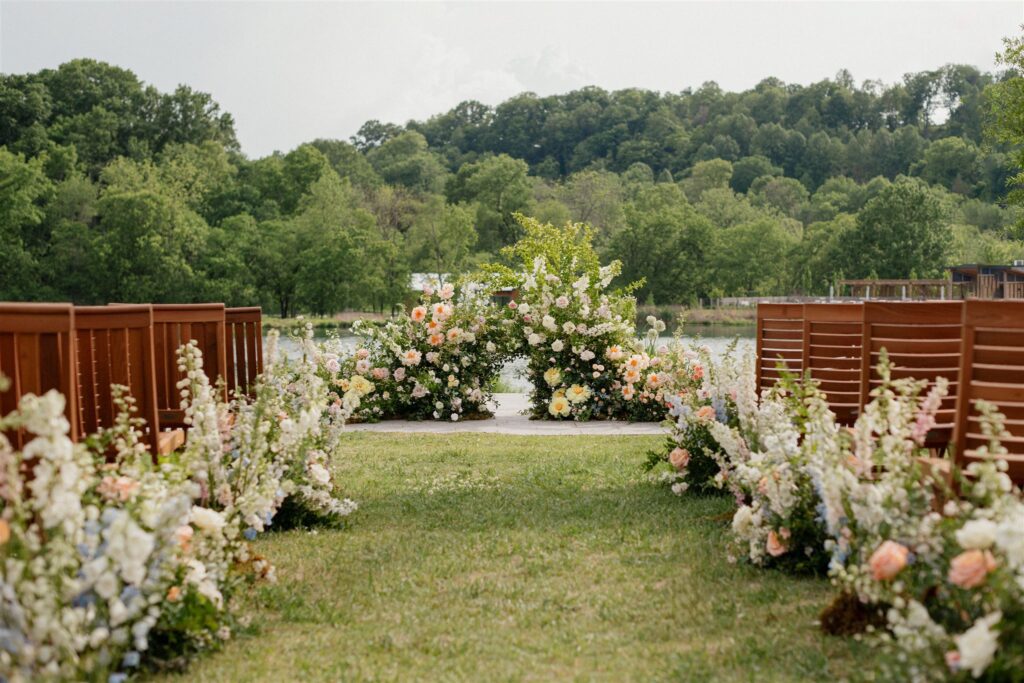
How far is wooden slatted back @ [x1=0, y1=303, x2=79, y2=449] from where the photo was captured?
354cm

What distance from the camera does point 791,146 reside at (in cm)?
7719

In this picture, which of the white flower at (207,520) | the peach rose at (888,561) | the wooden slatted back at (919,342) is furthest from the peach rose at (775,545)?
the white flower at (207,520)

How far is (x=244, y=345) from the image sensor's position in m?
6.71

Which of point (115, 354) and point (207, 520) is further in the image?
point (115, 354)

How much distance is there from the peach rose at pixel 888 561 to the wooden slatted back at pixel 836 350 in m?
2.76

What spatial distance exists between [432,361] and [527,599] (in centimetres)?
663

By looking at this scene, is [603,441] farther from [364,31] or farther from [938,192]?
[938,192]

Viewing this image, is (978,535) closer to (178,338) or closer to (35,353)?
(35,353)

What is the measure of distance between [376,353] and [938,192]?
6204cm

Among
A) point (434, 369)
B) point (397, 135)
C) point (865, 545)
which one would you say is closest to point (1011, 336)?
point (865, 545)

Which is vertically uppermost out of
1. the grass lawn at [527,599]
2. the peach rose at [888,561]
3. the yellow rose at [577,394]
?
the peach rose at [888,561]

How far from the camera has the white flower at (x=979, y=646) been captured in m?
2.31

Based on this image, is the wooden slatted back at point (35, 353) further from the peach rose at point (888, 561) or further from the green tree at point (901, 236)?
the green tree at point (901, 236)

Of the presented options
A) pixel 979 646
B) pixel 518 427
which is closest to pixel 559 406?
pixel 518 427
